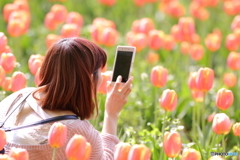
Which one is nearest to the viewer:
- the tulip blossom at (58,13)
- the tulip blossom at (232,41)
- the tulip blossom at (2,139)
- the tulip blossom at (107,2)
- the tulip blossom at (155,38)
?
the tulip blossom at (2,139)

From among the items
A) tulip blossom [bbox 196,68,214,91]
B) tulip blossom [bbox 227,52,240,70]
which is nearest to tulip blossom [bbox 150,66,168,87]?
tulip blossom [bbox 196,68,214,91]

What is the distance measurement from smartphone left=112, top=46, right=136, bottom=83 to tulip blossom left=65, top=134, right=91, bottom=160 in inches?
30.9

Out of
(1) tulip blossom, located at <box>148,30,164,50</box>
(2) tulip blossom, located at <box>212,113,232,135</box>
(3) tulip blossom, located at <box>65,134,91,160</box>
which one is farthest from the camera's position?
(1) tulip blossom, located at <box>148,30,164,50</box>

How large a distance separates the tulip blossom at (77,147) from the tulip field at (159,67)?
0.16 m

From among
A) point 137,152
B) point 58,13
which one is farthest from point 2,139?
point 58,13

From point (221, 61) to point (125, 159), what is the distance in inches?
157

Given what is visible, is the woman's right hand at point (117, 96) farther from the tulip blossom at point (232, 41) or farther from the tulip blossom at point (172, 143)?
the tulip blossom at point (232, 41)

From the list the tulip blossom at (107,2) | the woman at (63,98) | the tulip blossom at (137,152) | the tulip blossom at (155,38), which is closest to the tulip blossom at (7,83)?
the woman at (63,98)

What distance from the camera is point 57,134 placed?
2.44 meters

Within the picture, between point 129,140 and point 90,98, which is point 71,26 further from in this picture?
point 90,98

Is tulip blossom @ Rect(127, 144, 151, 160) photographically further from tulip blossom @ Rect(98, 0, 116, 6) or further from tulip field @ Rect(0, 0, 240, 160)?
tulip blossom @ Rect(98, 0, 116, 6)

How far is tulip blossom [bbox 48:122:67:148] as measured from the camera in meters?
2.43

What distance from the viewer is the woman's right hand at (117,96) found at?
302 cm

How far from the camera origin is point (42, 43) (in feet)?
18.5
